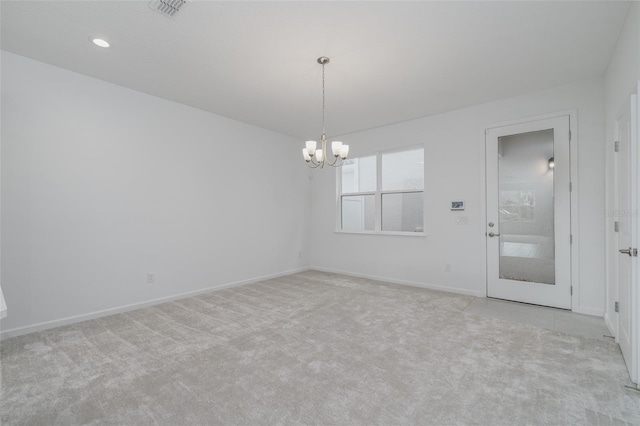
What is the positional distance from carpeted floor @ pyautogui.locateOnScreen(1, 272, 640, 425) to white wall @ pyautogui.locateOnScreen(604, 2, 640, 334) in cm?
80

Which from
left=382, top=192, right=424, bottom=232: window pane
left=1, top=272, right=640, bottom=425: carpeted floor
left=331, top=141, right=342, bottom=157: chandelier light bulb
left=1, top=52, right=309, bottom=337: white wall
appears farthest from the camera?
left=382, top=192, right=424, bottom=232: window pane

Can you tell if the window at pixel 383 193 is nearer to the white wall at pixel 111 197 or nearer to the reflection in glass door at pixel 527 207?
the reflection in glass door at pixel 527 207

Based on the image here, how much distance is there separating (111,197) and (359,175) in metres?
4.08

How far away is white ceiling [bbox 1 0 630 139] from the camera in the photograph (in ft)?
7.39

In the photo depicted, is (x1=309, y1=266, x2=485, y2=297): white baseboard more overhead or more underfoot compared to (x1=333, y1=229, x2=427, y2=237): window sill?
more underfoot

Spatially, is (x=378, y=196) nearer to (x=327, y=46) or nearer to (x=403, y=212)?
(x=403, y=212)

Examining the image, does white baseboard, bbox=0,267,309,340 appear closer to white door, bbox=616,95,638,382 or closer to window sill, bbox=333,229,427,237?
window sill, bbox=333,229,427,237

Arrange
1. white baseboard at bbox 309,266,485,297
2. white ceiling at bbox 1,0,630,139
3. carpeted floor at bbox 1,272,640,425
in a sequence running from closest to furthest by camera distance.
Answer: carpeted floor at bbox 1,272,640,425 < white ceiling at bbox 1,0,630,139 < white baseboard at bbox 309,266,485,297

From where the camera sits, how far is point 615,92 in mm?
2764

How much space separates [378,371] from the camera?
86.1 inches

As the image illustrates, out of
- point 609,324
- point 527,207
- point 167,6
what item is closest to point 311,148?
point 167,6

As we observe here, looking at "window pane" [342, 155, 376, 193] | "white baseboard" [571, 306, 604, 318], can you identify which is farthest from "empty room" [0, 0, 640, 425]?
"window pane" [342, 155, 376, 193]

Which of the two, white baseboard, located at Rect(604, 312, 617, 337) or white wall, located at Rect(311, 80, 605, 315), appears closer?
white baseboard, located at Rect(604, 312, 617, 337)

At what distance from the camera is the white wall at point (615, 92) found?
7.00 feet
